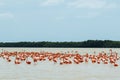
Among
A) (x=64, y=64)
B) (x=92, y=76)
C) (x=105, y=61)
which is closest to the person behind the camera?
(x=92, y=76)

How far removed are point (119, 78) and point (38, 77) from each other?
3478 millimetres

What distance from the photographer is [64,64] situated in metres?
29.6

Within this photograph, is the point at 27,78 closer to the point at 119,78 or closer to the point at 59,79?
the point at 59,79

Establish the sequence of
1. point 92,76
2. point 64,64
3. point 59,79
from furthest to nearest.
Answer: point 64,64 < point 92,76 < point 59,79

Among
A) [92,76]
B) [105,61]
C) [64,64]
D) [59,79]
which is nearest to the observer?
[59,79]

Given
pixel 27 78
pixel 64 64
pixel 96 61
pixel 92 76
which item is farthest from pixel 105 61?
pixel 27 78

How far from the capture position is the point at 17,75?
2136 centimetres

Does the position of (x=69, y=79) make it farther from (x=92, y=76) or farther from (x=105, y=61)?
(x=105, y=61)

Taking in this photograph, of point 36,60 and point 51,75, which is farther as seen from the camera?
point 36,60

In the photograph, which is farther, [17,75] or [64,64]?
[64,64]

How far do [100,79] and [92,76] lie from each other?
1.35 m

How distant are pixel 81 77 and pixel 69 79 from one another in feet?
3.88

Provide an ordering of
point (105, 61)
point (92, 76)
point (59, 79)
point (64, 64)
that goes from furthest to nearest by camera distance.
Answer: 1. point (105, 61)
2. point (64, 64)
3. point (92, 76)
4. point (59, 79)

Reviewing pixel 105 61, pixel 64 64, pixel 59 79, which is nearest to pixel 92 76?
pixel 59 79
